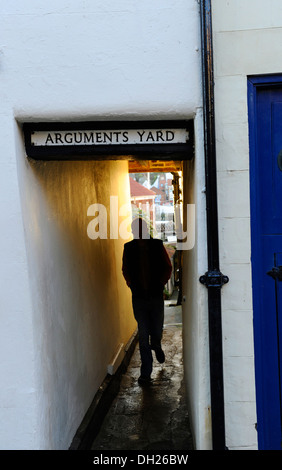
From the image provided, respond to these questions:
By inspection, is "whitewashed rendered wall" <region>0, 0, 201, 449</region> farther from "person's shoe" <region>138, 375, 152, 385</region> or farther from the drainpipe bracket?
"person's shoe" <region>138, 375, 152, 385</region>

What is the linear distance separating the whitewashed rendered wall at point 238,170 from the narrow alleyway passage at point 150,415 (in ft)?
4.58

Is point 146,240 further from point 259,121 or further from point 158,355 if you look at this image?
point 259,121

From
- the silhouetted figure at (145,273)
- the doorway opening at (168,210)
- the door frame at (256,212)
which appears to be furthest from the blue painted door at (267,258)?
the doorway opening at (168,210)

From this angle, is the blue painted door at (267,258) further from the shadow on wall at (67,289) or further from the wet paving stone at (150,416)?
the shadow on wall at (67,289)

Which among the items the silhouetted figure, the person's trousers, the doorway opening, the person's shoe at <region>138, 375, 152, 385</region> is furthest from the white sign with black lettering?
the doorway opening

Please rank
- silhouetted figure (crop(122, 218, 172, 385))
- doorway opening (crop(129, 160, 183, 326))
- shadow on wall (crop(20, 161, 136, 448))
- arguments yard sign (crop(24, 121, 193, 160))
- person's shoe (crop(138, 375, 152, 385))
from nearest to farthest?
arguments yard sign (crop(24, 121, 193, 160)), shadow on wall (crop(20, 161, 136, 448)), silhouetted figure (crop(122, 218, 172, 385)), person's shoe (crop(138, 375, 152, 385)), doorway opening (crop(129, 160, 183, 326))

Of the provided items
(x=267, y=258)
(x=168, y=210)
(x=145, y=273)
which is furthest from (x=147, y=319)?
(x=168, y=210)

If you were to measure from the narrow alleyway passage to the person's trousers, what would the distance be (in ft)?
1.24

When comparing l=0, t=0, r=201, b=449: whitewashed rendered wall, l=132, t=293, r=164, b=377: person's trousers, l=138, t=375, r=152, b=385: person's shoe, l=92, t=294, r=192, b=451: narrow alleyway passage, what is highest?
l=0, t=0, r=201, b=449: whitewashed rendered wall

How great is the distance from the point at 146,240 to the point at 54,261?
7.23ft

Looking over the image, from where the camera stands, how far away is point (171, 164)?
887 centimetres

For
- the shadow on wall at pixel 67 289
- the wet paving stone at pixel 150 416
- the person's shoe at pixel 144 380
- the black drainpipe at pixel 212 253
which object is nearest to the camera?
the black drainpipe at pixel 212 253

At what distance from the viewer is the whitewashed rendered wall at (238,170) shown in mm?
3352

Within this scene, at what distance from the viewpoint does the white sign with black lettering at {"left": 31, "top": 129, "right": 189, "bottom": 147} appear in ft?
11.6
